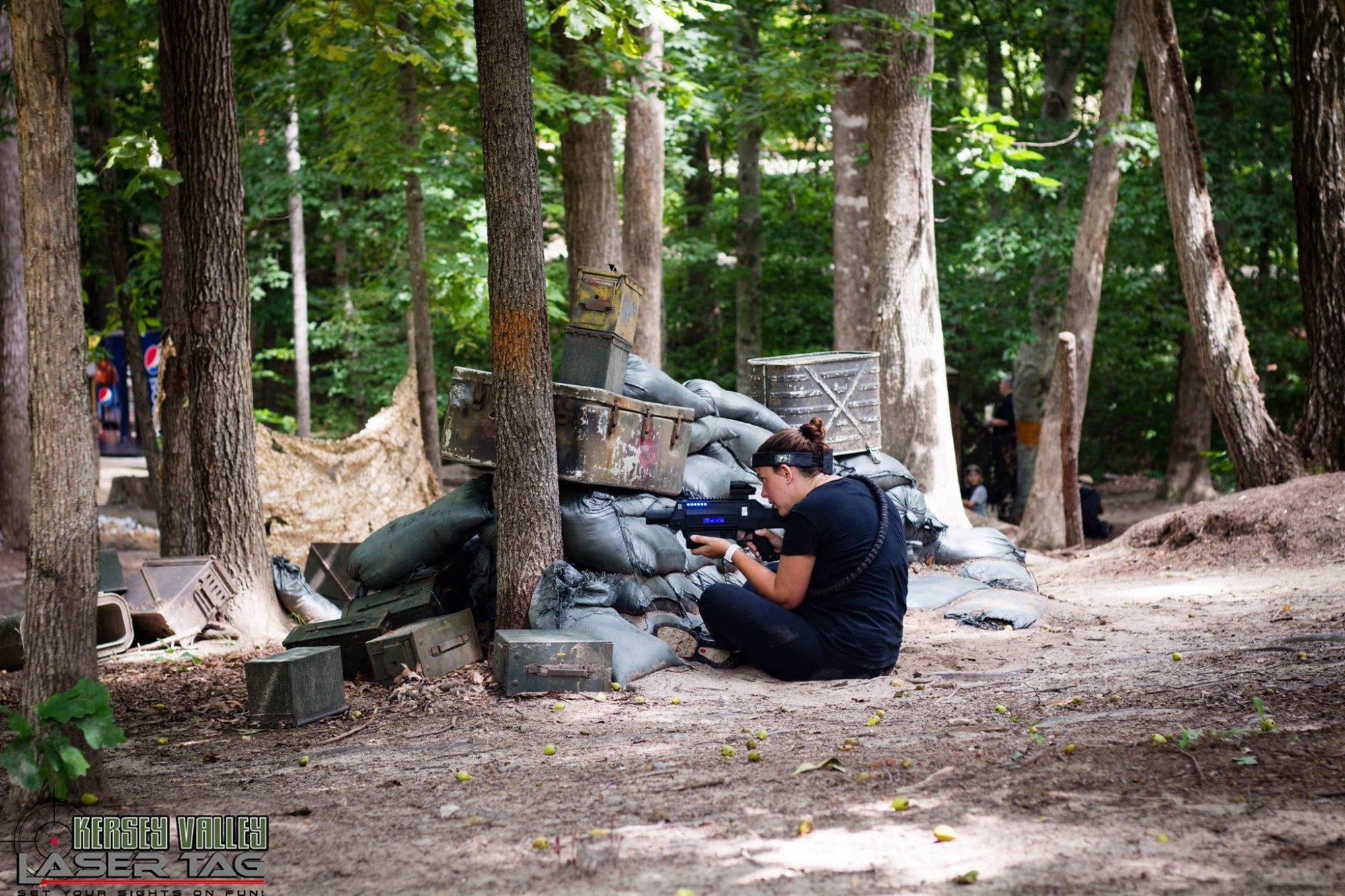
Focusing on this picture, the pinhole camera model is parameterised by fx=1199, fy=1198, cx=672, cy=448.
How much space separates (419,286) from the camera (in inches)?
480

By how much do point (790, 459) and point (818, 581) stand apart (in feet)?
1.83

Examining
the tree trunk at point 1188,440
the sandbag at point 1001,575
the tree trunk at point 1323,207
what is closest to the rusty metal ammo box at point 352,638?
the sandbag at point 1001,575

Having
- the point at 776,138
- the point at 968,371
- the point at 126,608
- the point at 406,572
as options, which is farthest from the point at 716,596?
the point at 776,138

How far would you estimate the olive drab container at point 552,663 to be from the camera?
5.26 meters

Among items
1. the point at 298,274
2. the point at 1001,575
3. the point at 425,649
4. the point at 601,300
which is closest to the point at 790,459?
the point at 601,300

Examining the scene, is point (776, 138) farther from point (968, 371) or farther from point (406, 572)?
point (406, 572)

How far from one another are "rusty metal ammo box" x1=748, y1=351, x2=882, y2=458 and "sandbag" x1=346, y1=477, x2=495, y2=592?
9.04 feet

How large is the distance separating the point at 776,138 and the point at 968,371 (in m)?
6.32

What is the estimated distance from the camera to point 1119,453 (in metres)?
20.1

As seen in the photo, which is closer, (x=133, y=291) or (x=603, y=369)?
(x=603, y=369)

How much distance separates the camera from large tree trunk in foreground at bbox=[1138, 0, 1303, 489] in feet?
32.3

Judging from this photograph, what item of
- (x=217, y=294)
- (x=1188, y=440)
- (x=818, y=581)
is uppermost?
(x=217, y=294)

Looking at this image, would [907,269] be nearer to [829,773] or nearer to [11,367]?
[829,773]

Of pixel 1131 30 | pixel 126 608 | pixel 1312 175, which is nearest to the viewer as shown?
pixel 126 608
